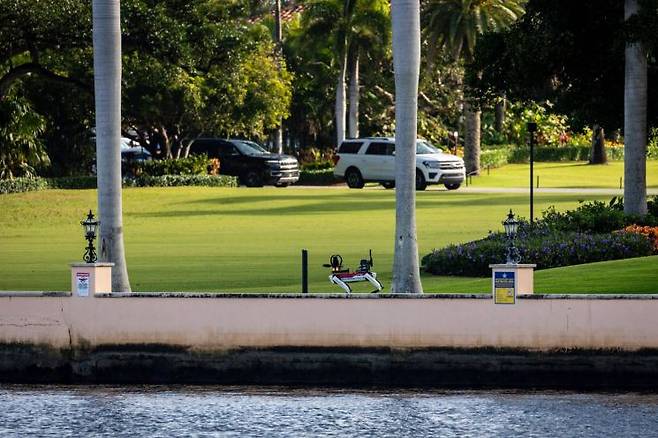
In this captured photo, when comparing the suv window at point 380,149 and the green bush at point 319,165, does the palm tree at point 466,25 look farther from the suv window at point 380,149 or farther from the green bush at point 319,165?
the suv window at point 380,149

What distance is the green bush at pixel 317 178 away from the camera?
2638 inches

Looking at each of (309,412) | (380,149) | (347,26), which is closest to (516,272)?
(309,412)

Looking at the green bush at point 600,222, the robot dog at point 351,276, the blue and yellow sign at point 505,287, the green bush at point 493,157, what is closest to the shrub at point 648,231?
the green bush at point 600,222

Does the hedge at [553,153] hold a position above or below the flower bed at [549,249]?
above

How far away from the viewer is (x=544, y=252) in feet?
103

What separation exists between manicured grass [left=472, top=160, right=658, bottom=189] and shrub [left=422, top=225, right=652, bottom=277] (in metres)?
33.1

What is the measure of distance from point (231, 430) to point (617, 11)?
803 inches

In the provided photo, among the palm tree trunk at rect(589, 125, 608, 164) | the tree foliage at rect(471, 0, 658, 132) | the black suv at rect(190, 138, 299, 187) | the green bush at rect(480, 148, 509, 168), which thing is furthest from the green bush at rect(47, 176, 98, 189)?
the palm tree trunk at rect(589, 125, 608, 164)

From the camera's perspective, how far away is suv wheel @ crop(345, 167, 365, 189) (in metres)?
61.7

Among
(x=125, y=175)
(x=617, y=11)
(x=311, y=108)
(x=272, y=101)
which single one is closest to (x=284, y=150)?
(x=311, y=108)

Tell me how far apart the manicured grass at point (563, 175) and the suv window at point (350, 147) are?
676 centimetres

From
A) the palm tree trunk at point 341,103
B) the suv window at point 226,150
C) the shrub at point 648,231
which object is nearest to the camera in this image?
the shrub at point 648,231

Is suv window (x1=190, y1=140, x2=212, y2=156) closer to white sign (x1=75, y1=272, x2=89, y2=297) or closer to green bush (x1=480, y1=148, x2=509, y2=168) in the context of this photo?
green bush (x1=480, y1=148, x2=509, y2=168)

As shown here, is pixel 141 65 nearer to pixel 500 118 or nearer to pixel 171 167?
pixel 171 167
